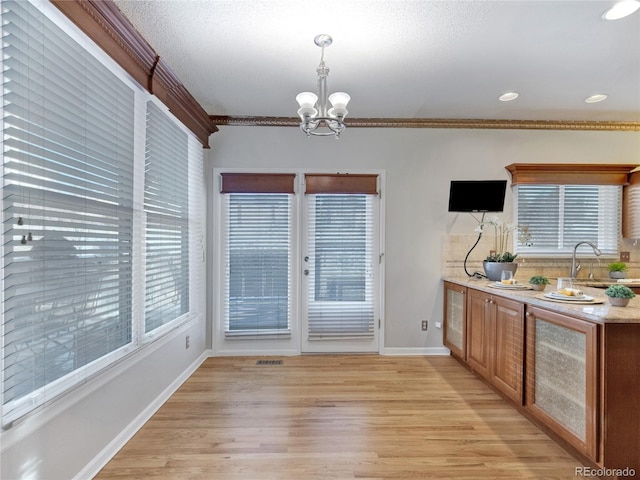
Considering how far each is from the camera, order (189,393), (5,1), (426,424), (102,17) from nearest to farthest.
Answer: (5,1) → (102,17) → (426,424) → (189,393)

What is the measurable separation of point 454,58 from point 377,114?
3.86 feet

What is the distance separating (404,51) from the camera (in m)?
2.27

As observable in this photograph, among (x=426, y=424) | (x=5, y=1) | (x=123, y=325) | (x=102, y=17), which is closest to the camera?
(x=5, y=1)

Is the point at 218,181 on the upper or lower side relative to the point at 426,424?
upper

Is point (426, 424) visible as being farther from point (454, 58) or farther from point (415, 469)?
point (454, 58)

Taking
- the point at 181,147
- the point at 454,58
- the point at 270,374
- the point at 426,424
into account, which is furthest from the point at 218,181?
the point at 426,424

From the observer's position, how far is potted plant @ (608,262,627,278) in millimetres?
3473

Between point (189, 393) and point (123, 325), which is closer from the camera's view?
point (123, 325)

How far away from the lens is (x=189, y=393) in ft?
8.89

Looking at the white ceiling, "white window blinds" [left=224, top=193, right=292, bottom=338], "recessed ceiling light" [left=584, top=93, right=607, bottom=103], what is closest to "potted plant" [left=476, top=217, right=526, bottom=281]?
the white ceiling

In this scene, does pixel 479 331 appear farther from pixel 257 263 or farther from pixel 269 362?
pixel 257 263

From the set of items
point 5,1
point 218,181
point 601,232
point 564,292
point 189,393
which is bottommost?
point 189,393

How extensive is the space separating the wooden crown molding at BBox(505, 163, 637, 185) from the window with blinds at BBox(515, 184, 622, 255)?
7 cm

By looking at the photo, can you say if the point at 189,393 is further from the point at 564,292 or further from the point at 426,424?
the point at 564,292
